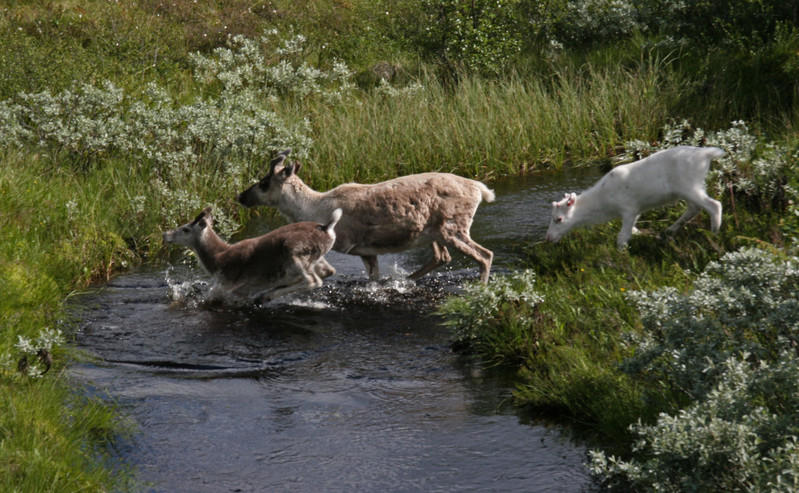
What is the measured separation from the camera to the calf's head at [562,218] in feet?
33.2

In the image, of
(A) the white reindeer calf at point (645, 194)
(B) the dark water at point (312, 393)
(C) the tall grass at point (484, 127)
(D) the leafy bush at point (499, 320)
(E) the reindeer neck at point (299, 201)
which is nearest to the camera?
(B) the dark water at point (312, 393)

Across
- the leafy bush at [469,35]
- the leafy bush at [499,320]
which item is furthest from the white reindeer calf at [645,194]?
the leafy bush at [469,35]

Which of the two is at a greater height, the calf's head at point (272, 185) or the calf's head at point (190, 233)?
the calf's head at point (272, 185)

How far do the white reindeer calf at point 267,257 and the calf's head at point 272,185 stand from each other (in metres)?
0.85

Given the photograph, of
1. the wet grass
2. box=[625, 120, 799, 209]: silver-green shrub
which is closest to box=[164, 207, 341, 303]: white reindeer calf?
the wet grass

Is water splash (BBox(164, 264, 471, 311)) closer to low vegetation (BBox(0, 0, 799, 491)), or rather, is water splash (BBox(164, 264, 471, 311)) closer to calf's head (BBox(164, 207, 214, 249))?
calf's head (BBox(164, 207, 214, 249))

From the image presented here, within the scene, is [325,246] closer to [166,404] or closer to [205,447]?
[166,404]

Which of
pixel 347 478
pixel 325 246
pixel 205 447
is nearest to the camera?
pixel 347 478

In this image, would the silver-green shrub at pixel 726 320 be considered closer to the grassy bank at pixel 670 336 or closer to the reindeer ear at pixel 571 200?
the grassy bank at pixel 670 336

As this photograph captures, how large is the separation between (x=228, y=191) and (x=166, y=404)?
6.15 metres

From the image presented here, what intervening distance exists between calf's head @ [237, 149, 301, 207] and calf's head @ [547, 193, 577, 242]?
2.92m

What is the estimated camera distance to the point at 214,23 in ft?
77.8

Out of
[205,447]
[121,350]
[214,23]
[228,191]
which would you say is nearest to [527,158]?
[228,191]

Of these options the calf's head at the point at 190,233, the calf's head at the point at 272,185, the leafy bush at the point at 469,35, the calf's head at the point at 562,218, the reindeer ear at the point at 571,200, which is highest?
the leafy bush at the point at 469,35
